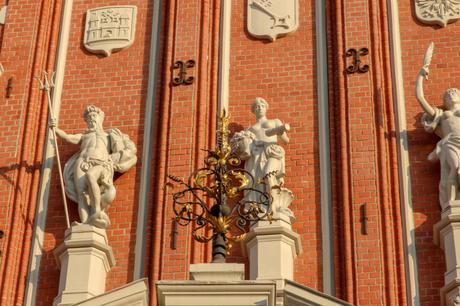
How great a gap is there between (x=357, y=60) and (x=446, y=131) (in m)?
1.33

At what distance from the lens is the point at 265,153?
Result: 42.4ft

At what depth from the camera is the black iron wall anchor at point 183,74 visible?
13.7m

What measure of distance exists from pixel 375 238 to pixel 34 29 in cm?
472

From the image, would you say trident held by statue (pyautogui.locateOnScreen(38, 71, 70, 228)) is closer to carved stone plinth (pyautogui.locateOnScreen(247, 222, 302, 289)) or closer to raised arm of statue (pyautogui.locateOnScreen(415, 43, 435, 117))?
carved stone plinth (pyautogui.locateOnScreen(247, 222, 302, 289))

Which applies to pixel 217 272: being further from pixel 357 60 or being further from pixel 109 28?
pixel 109 28

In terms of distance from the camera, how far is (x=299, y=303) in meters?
10.7

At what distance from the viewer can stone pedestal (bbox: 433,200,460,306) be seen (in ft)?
38.4

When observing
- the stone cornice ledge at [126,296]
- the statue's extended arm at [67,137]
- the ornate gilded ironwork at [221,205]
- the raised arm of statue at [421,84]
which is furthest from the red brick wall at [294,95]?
the stone cornice ledge at [126,296]

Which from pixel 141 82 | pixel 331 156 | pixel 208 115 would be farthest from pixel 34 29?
pixel 331 156

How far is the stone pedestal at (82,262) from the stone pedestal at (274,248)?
1.43 meters

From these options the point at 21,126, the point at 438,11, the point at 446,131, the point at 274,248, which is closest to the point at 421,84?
the point at 446,131

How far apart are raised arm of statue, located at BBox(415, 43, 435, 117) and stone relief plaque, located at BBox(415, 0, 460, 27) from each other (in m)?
0.68

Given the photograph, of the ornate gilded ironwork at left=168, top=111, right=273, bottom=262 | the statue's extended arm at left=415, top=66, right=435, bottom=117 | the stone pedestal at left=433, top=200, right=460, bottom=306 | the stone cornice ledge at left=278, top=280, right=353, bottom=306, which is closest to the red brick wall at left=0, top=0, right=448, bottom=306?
the stone pedestal at left=433, top=200, right=460, bottom=306

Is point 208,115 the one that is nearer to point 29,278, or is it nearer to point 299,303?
point 29,278
